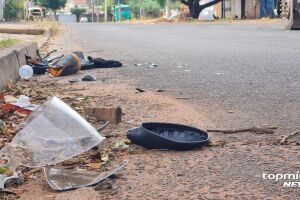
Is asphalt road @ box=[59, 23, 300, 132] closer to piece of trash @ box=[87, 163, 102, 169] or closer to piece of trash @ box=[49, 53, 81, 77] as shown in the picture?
piece of trash @ box=[49, 53, 81, 77]

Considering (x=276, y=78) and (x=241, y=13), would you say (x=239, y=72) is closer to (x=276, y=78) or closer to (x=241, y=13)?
(x=276, y=78)

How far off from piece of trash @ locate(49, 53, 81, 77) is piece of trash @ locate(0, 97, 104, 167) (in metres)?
3.23

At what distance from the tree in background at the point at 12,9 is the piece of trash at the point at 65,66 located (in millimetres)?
27961

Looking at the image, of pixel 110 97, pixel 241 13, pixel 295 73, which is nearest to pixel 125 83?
pixel 110 97

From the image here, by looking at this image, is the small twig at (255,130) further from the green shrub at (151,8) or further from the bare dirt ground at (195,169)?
the green shrub at (151,8)

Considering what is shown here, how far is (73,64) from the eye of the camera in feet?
22.1

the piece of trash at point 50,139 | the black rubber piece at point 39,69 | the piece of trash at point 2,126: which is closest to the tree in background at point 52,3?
the black rubber piece at point 39,69

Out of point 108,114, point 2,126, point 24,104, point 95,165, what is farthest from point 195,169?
point 24,104

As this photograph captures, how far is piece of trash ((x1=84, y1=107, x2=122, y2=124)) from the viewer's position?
3768 mm

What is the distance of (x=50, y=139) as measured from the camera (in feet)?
10.1

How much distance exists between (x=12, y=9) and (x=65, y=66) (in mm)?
29404

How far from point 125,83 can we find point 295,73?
1863 mm

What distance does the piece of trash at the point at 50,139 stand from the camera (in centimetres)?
290

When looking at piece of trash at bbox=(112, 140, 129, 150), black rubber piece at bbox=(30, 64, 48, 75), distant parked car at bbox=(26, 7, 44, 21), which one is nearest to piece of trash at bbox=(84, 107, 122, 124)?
piece of trash at bbox=(112, 140, 129, 150)
